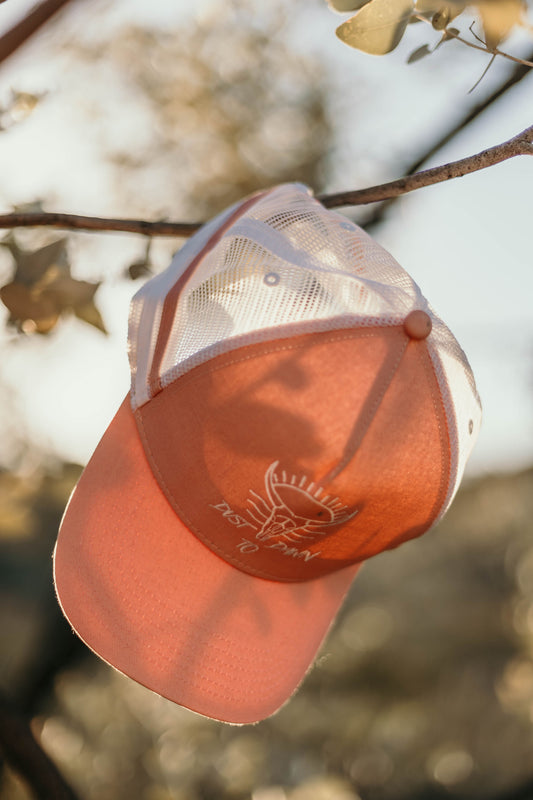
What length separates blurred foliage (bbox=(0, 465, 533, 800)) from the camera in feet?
17.8

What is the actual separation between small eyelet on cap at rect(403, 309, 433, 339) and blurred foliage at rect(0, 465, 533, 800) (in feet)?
15.1

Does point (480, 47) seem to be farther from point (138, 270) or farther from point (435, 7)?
point (138, 270)

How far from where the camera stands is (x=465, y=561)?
6.08 m

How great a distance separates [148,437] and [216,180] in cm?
184

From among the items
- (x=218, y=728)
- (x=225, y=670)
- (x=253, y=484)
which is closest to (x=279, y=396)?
(x=253, y=484)

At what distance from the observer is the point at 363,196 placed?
105 centimetres

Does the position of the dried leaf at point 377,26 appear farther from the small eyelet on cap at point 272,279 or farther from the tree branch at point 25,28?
the tree branch at point 25,28

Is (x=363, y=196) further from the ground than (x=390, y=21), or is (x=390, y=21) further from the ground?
(x=390, y=21)

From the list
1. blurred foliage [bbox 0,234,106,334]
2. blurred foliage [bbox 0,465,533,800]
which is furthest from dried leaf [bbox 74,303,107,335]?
blurred foliage [bbox 0,465,533,800]

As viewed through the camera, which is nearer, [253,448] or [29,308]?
[253,448]

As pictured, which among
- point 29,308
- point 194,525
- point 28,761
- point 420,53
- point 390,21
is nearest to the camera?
point 390,21

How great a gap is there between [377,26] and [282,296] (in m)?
0.35

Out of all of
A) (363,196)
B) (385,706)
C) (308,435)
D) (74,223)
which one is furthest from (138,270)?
(385,706)

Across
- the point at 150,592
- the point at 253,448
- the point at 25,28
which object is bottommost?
the point at 150,592
